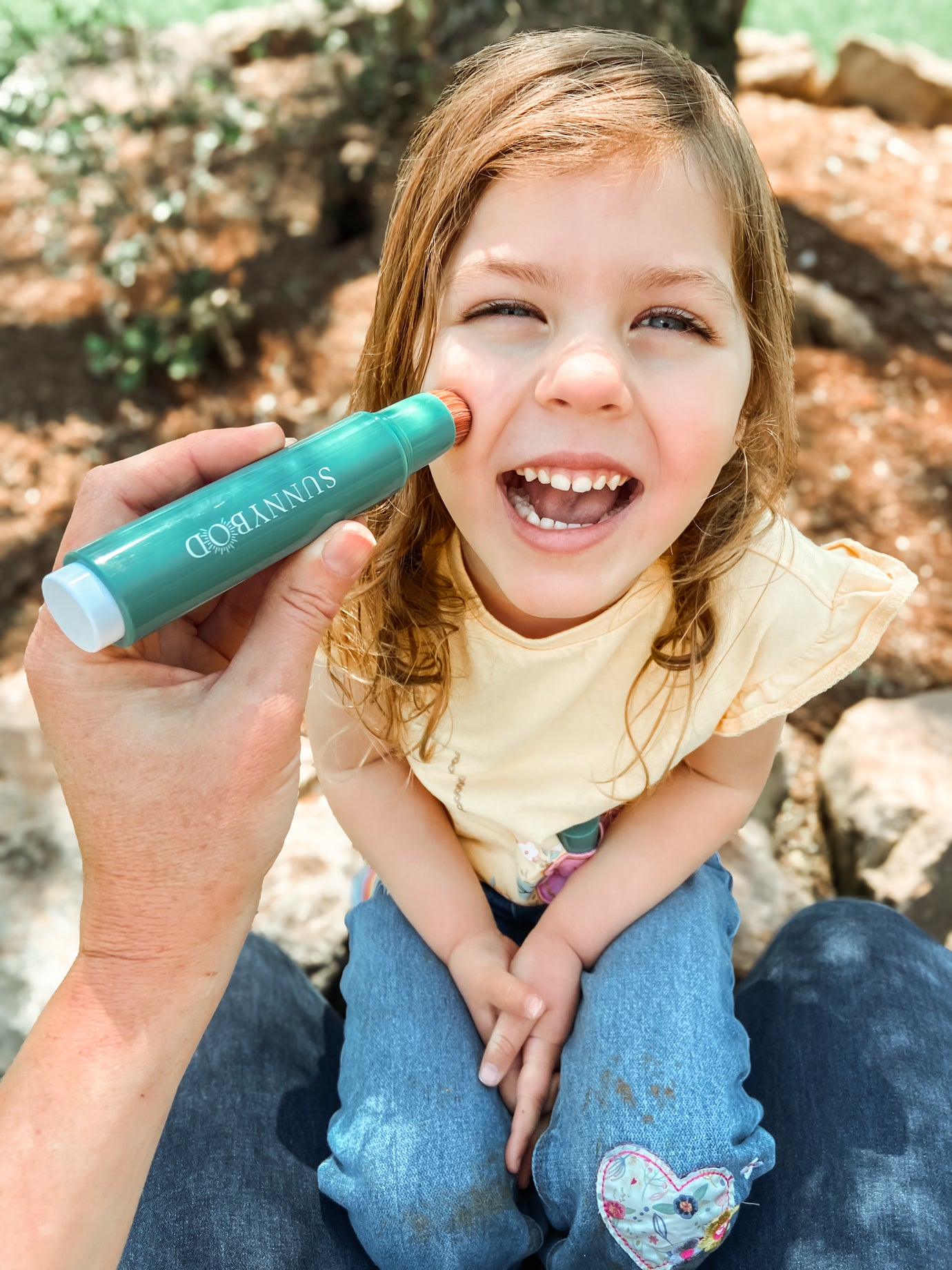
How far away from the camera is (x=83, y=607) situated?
745 mm

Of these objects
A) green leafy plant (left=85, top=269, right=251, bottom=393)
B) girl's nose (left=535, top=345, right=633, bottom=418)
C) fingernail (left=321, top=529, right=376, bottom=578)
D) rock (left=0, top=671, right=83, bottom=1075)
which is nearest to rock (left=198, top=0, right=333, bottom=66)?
green leafy plant (left=85, top=269, right=251, bottom=393)

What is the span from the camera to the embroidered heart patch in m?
A: 1.06

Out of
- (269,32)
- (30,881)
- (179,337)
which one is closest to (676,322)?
(30,881)

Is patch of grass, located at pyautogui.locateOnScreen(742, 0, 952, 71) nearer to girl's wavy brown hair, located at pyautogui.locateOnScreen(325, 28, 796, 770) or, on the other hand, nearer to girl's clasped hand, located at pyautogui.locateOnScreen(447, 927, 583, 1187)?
girl's wavy brown hair, located at pyautogui.locateOnScreen(325, 28, 796, 770)

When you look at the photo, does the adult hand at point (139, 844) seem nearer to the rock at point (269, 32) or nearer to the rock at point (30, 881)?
the rock at point (30, 881)

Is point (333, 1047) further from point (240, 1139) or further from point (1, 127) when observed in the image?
point (1, 127)

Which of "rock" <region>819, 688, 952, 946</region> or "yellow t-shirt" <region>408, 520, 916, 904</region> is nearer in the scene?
"yellow t-shirt" <region>408, 520, 916, 904</region>

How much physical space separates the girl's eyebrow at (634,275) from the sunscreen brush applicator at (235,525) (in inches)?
5.6

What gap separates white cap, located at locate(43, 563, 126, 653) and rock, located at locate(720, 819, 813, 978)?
4.11 feet

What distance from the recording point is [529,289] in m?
0.97

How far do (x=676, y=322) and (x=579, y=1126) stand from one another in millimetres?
867

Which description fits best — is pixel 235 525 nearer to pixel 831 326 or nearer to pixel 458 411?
pixel 458 411

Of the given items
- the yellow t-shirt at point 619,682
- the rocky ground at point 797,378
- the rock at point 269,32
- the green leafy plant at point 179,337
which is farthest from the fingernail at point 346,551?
the rock at point 269,32

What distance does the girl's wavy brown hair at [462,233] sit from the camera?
981 millimetres
